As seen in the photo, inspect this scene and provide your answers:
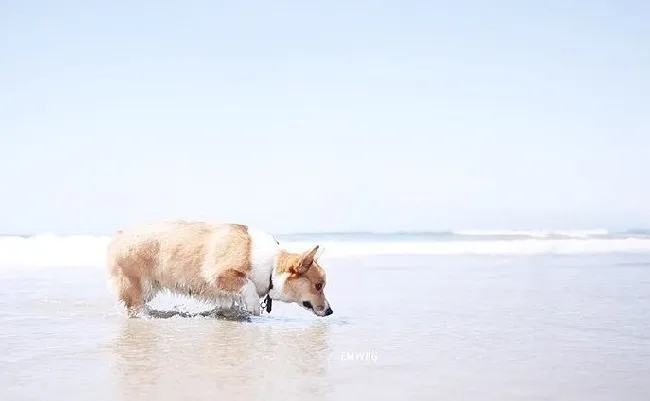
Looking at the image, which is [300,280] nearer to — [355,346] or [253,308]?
[253,308]

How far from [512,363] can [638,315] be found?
10.00 feet

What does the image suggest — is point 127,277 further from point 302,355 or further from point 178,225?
point 302,355

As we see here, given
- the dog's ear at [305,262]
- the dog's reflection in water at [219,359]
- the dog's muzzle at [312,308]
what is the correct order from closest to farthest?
the dog's reflection in water at [219,359] < the dog's muzzle at [312,308] < the dog's ear at [305,262]

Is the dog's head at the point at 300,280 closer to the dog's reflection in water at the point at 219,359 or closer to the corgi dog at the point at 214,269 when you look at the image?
the corgi dog at the point at 214,269

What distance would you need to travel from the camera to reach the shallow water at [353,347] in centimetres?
440

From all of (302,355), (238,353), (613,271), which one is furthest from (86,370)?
(613,271)

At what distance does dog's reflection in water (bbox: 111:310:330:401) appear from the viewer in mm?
4328

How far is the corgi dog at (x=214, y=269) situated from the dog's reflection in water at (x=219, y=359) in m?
0.41

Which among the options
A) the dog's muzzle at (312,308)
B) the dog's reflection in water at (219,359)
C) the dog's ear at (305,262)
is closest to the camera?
the dog's reflection in water at (219,359)

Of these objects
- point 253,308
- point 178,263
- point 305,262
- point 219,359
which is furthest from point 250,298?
point 219,359

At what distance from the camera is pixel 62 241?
2661 cm

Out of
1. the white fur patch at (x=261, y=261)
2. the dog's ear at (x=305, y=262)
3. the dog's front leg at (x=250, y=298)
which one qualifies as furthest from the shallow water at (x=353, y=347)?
the dog's ear at (x=305, y=262)

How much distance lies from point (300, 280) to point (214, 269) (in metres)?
0.92

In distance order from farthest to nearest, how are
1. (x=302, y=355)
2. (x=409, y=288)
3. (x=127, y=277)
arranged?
(x=409, y=288) → (x=127, y=277) → (x=302, y=355)
